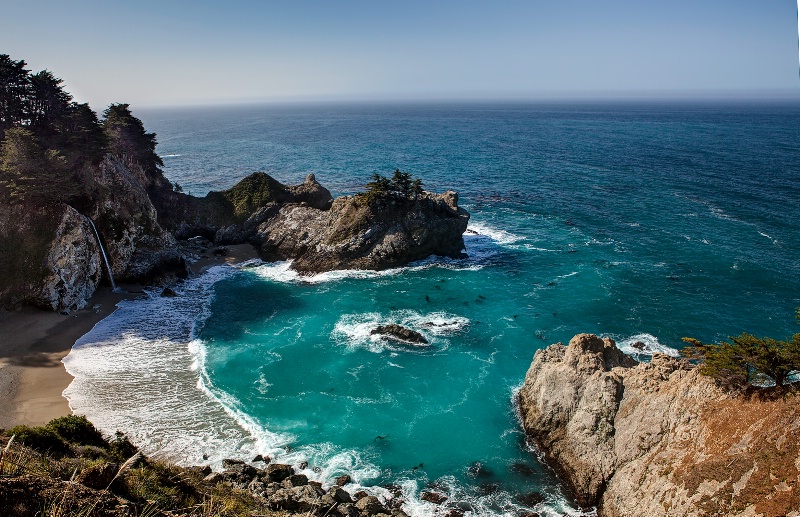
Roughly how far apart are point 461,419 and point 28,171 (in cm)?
5148

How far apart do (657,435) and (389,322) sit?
26.9 metres

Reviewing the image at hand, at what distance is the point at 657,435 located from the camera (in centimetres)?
2483

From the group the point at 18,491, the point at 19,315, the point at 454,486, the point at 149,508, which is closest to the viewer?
the point at 18,491

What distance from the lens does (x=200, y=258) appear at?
63531 mm

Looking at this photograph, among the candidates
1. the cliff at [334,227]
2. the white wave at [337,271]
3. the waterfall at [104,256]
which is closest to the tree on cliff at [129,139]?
the cliff at [334,227]

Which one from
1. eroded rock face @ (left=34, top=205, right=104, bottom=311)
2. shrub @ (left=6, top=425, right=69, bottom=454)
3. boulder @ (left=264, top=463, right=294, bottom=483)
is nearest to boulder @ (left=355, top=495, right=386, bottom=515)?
boulder @ (left=264, top=463, right=294, bottom=483)

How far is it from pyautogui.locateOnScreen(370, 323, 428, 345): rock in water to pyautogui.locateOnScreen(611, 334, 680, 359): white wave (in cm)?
1835

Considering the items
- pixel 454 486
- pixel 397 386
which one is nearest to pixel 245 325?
pixel 397 386

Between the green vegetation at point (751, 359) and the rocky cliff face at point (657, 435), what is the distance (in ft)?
3.10

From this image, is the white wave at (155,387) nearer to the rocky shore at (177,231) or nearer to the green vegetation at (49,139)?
the rocky shore at (177,231)

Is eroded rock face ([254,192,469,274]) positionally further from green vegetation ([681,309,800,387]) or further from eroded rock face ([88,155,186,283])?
green vegetation ([681,309,800,387])

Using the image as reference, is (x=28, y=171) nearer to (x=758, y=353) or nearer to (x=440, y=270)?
(x=440, y=270)

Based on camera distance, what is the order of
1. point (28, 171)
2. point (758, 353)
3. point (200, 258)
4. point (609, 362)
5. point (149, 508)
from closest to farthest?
point (149, 508) < point (758, 353) < point (609, 362) < point (28, 171) < point (200, 258)

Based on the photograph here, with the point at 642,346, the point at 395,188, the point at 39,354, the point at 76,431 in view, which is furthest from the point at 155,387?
the point at 642,346
